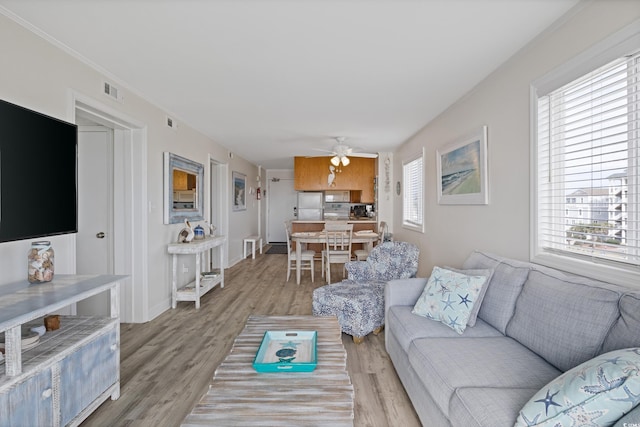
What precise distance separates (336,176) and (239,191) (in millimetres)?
2159

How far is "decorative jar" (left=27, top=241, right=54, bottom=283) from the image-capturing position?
1856 millimetres

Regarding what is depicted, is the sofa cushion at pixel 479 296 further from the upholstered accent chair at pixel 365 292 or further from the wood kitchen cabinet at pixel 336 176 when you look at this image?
the wood kitchen cabinet at pixel 336 176

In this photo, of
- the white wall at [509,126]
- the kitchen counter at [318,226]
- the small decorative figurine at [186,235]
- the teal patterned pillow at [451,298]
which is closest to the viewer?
the white wall at [509,126]

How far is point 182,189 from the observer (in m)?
4.20

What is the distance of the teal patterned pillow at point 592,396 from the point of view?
953mm

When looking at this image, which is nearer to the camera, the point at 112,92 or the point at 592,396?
the point at 592,396

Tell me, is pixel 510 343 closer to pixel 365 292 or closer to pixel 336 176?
pixel 365 292

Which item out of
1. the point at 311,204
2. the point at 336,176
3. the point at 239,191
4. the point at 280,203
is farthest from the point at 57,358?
the point at 280,203

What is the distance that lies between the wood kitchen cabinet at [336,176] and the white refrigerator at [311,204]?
2119mm

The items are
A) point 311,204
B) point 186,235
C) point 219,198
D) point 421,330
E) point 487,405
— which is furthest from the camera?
point 311,204

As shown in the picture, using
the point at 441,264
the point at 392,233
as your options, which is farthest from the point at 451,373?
the point at 392,233

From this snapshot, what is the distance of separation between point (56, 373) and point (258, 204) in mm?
7706

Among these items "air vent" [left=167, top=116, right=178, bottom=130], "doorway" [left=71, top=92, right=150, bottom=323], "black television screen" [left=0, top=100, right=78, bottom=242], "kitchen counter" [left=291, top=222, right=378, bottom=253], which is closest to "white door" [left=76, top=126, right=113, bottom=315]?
"doorway" [left=71, top=92, right=150, bottom=323]

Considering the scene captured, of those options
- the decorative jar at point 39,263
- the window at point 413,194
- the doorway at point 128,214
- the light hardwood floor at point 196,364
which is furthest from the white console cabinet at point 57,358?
the window at point 413,194
